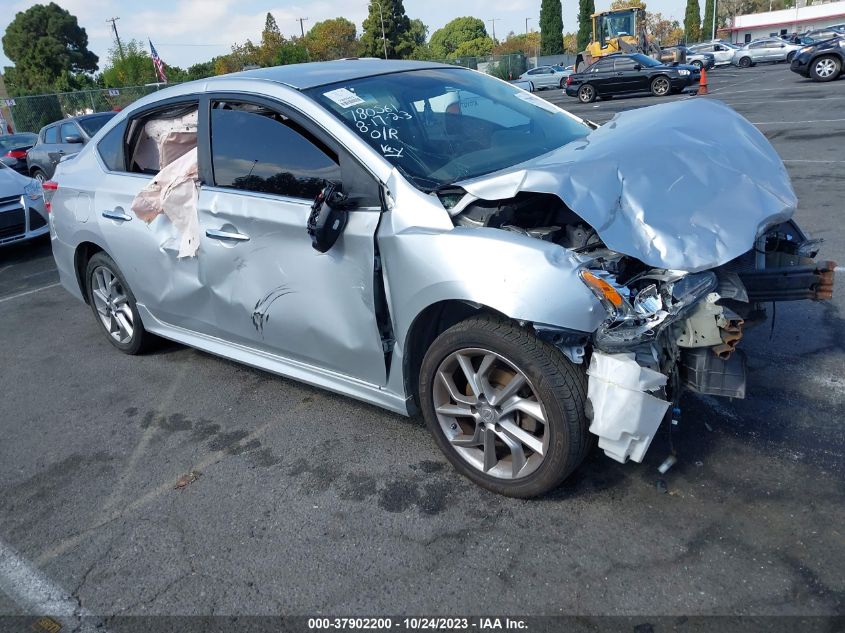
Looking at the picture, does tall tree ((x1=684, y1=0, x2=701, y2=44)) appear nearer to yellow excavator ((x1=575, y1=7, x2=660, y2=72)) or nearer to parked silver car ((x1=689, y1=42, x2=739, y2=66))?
parked silver car ((x1=689, y1=42, x2=739, y2=66))

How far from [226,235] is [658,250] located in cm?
223

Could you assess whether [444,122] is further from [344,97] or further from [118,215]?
[118,215]

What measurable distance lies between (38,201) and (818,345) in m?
9.31

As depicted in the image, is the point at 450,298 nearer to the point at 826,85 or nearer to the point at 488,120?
the point at 488,120

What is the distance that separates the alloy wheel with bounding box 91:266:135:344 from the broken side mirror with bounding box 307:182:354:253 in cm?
228

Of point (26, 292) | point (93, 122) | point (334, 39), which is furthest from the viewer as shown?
point (334, 39)

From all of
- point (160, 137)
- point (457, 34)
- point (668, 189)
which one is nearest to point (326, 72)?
point (160, 137)

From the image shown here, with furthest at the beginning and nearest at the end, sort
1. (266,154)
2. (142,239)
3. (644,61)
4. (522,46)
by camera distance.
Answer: (522,46)
(644,61)
(142,239)
(266,154)

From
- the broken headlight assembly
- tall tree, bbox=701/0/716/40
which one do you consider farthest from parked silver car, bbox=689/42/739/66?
tall tree, bbox=701/0/716/40

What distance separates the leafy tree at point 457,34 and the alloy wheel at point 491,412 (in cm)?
11493

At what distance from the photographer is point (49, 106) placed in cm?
2697

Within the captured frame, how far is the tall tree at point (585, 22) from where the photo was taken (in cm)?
5953

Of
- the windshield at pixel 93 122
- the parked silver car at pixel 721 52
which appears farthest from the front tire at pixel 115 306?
the parked silver car at pixel 721 52

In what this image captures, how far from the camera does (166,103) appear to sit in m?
4.26
